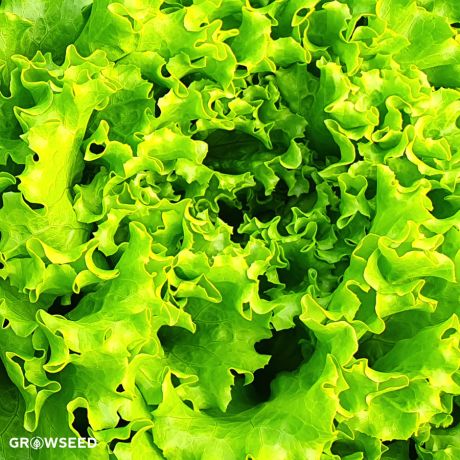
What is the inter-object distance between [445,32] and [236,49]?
Result: 0.69 metres

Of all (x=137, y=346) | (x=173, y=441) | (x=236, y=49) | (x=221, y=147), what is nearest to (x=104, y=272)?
(x=137, y=346)

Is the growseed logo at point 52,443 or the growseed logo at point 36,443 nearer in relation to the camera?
the growseed logo at point 52,443

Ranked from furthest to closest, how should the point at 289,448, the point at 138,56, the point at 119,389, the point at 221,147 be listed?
the point at 221,147, the point at 138,56, the point at 119,389, the point at 289,448

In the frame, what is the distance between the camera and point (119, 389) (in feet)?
7.90

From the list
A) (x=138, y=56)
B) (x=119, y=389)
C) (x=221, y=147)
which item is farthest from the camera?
Answer: (x=221, y=147)

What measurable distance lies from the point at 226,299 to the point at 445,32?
1150mm

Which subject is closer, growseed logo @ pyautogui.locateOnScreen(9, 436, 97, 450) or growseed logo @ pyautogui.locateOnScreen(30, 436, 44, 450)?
growseed logo @ pyautogui.locateOnScreen(9, 436, 97, 450)

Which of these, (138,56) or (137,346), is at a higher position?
(138,56)

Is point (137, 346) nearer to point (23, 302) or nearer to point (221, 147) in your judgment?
point (23, 302)

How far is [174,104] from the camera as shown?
2516 millimetres

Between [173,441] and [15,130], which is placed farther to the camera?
[15,130]

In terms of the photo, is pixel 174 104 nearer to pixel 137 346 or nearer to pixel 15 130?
pixel 15 130

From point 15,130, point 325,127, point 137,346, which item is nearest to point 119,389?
point 137,346

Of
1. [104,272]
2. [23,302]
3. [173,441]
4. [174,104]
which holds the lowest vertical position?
[173,441]
